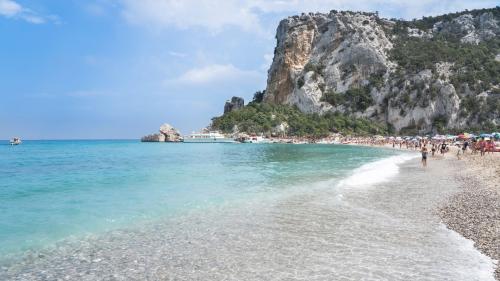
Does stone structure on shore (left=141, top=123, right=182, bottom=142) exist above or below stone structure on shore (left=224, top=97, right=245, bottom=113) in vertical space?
below

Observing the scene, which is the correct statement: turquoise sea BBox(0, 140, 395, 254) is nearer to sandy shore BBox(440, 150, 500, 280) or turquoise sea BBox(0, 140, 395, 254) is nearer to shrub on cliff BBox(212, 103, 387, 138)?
sandy shore BBox(440, 150, 500, 280)

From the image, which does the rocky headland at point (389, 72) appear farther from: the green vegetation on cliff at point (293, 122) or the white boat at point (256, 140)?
the white boat at point (256, 140)

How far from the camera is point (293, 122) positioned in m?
117

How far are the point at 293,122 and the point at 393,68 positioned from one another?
107ft

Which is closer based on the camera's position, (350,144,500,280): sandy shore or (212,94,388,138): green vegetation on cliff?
(350,144,500,280): sandy shore

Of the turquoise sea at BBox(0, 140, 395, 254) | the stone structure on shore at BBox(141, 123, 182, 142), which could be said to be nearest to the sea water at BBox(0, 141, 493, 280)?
the turquoise sea at BBox(0, 140, 395, 254)

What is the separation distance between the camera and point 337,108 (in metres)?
125

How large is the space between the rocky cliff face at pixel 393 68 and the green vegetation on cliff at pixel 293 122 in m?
4.78

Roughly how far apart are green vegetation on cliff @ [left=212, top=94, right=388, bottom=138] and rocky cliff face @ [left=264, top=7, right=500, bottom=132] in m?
4.78

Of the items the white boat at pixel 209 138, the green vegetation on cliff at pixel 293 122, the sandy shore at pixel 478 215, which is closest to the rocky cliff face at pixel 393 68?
the green vegetation on cliff at pixel 293 122

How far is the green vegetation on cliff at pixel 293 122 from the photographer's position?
113250 millimetres

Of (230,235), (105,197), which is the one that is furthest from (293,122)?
(230,235)

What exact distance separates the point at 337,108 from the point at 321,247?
11851 cm

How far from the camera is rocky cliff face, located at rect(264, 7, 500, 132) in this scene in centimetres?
10262
